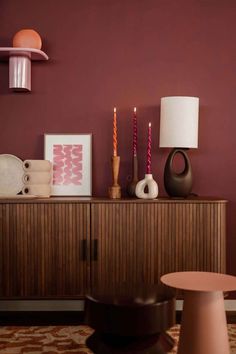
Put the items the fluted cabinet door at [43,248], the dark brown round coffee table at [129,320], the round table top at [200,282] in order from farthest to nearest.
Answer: the fluted cabinet door at [43,248], the round table top at [200,282], the dark brown round coffee table at [129,320]

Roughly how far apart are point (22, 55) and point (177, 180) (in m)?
1.27

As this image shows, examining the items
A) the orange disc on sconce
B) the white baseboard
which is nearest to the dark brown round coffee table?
the white baseboard

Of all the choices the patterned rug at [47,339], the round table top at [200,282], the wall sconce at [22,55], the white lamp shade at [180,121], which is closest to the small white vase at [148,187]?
the white lamp shade at [180,121]

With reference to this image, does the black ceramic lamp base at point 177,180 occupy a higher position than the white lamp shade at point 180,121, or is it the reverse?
the white lamp shade at point 180,121

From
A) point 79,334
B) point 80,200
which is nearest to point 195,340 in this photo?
point 79,334

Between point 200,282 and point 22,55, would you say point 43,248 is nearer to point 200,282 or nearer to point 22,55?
point 200,282

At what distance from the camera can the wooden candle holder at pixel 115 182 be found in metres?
2.94

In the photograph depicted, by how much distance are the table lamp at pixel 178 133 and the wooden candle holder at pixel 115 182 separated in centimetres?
30

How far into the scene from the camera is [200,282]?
2.21 meters

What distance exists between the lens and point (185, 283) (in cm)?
217

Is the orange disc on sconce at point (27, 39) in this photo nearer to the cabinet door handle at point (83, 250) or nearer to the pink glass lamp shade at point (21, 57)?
the pink glass lamp shade at point (21, 57)

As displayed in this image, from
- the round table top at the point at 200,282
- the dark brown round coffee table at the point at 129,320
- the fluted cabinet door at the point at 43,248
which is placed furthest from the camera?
the fluted cabinet door at the point at 43,248

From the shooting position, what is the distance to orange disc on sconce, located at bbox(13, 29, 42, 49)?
2.98m

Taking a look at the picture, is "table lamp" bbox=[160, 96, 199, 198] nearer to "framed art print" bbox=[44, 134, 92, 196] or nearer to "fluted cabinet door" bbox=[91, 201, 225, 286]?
"fluted cabinet door" bbox=[91, 201, 225, 286]
